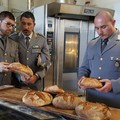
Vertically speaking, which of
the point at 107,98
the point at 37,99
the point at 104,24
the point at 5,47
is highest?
the point at 104,24

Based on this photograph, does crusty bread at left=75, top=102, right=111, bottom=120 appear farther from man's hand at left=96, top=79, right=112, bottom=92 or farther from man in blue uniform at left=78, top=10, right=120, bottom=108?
man in blue uniform at left=78, top=10, right=120, bottom=108

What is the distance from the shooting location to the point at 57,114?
1.26 metres

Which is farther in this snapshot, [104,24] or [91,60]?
[91,60]

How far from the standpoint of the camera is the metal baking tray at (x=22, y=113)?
1.16 meters

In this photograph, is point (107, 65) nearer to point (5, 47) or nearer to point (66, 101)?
point (66, 101)

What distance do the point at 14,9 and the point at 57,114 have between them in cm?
398

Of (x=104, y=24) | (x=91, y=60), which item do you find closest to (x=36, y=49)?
(x=91, y=60)

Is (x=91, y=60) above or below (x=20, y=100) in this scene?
above

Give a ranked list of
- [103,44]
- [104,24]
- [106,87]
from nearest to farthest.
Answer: [106,87], [104,24], [103,44]

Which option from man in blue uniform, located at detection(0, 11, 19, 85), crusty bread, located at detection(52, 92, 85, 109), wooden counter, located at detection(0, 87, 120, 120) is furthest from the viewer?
man in blue uniform, located at detection(0, 11, 19, 85)

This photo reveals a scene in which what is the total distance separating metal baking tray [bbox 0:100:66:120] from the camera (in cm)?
116

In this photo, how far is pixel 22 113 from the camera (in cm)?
122

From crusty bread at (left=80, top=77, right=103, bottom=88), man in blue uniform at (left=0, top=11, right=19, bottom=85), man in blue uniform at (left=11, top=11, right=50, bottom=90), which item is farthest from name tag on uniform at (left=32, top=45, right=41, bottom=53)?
crusty bread at (left=80, top=77, right=103, bottom=88)

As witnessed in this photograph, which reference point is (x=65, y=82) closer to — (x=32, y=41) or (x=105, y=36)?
(x=32, y=41)
